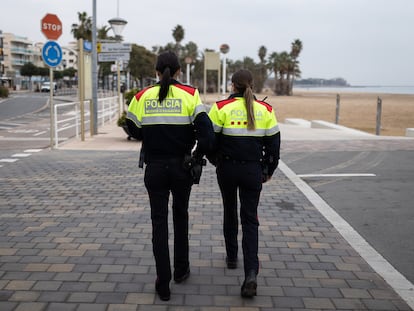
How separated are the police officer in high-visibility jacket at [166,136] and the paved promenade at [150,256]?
486mm

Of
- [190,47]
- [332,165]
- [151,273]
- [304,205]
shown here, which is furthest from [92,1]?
[190,47]

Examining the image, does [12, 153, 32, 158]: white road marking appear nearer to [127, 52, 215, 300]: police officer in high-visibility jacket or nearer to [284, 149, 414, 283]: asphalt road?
[284, 149, 414, 283]: asphalt road

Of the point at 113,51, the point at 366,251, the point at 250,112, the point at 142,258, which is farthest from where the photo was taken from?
the point at 113,51

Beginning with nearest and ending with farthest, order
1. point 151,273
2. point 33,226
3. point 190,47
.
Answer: point 151,273 → point 33,226 → point 190,47

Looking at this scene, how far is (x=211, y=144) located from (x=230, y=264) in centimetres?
122

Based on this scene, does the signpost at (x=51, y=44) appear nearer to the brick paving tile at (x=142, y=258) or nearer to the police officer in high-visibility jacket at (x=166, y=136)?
the brick paving tile at (x=142, y=258)

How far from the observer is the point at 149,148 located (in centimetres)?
363

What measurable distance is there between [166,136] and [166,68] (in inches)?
20.3

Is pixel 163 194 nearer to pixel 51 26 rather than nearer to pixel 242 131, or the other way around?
pixel 242 131

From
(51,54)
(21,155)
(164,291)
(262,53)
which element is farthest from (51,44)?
(262,53)

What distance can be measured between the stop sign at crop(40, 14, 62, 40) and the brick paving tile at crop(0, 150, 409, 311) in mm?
6000

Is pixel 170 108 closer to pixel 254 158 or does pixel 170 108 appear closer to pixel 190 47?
pixel 254 158

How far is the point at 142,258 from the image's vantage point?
177 inches

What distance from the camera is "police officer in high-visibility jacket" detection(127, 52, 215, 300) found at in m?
3.56
